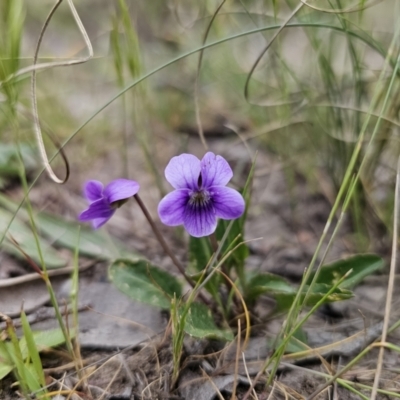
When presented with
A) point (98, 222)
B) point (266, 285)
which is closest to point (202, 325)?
point (266, 285)

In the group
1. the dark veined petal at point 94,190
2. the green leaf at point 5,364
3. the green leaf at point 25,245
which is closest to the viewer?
the green leaf at point 5,364

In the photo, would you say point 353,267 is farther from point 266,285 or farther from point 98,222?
point 98,222

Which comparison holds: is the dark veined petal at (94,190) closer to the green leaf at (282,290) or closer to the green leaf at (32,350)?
the green leaf at (32,350)

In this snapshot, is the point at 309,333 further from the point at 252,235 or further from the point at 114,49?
the point at 114,49

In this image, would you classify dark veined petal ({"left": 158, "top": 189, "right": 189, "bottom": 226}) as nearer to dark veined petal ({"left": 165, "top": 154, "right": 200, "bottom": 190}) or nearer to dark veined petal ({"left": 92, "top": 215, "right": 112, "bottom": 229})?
dark veined petal ({"left": 165, "top": 154, "right": 200, "bottom": 190})

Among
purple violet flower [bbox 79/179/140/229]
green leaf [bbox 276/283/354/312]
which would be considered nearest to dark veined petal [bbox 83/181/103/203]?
purple violet flower [bbox 79/179/140/229]

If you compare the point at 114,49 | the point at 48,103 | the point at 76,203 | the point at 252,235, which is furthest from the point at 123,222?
the point at 48,103

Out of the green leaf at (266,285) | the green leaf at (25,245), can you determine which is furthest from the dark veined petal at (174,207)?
the green leaf at (25,245)
